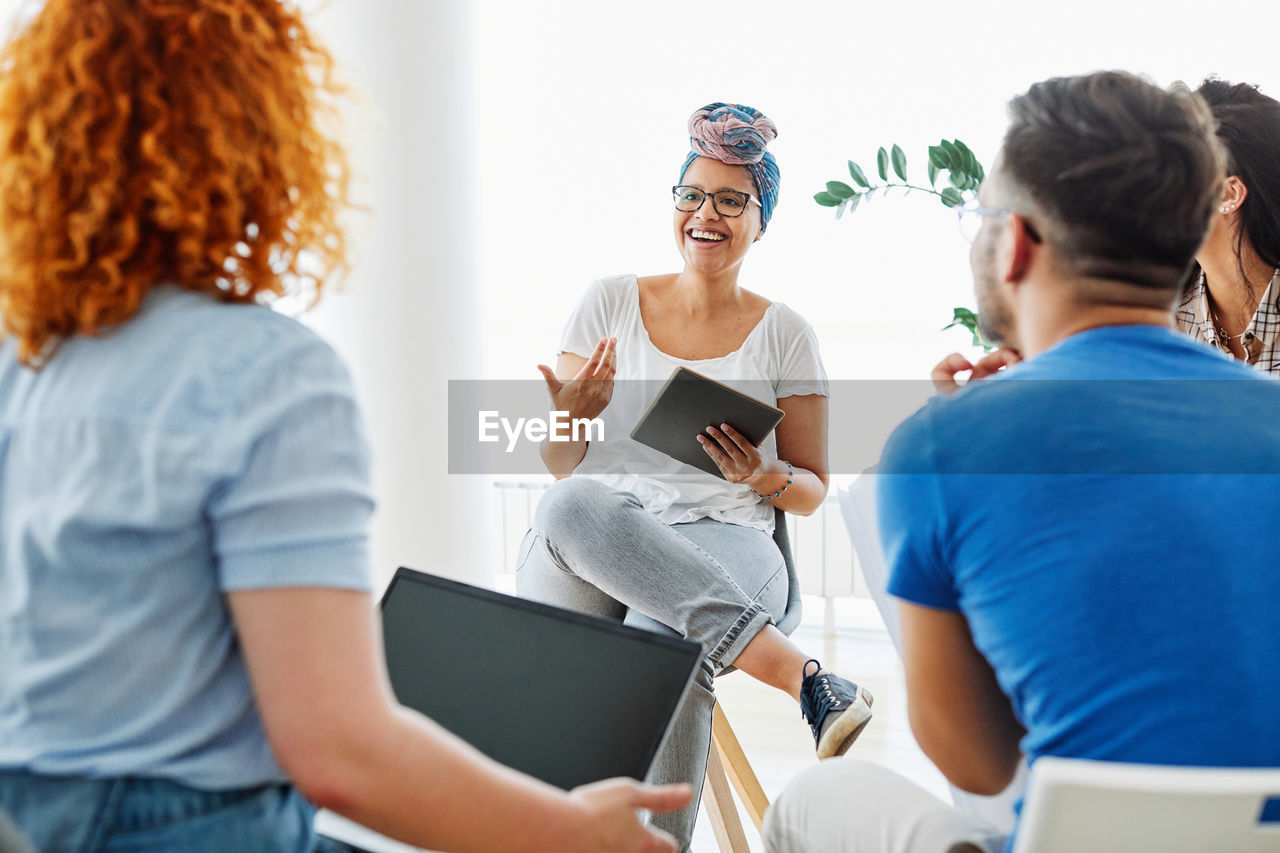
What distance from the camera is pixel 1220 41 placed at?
9.34 feet

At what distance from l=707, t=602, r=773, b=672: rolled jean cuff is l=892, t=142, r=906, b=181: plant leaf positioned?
3.88 ft

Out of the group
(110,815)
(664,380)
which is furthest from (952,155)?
(110,815)

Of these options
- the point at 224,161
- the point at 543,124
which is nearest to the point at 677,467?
the point at 224,161

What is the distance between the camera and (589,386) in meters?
2.00

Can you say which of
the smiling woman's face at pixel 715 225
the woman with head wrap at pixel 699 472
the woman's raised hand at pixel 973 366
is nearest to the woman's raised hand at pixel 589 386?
the woman with head wrap at pixel 699 472

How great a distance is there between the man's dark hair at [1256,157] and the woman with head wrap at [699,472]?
0.86 metres

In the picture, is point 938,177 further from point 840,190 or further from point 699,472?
point 699,472

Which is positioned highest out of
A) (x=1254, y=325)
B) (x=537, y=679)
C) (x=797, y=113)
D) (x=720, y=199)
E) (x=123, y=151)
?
(x=797, y=113)

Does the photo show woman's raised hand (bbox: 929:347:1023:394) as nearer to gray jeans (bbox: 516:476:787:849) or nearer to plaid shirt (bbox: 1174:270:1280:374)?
gray jeans (bbox: 516:476:787:849)

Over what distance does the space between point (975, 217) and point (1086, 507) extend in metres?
0.41

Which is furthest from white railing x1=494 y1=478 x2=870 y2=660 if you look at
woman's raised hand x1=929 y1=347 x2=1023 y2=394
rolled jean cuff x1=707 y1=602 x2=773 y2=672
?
woman's raised hand x1=929 y1=347 x2=1023 y2=394

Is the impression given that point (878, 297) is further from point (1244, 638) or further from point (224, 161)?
point (224, 161)

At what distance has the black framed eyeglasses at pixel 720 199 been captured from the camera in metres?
2.16

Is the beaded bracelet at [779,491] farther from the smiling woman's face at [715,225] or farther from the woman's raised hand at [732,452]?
the smiling woman's face at [715,225]
